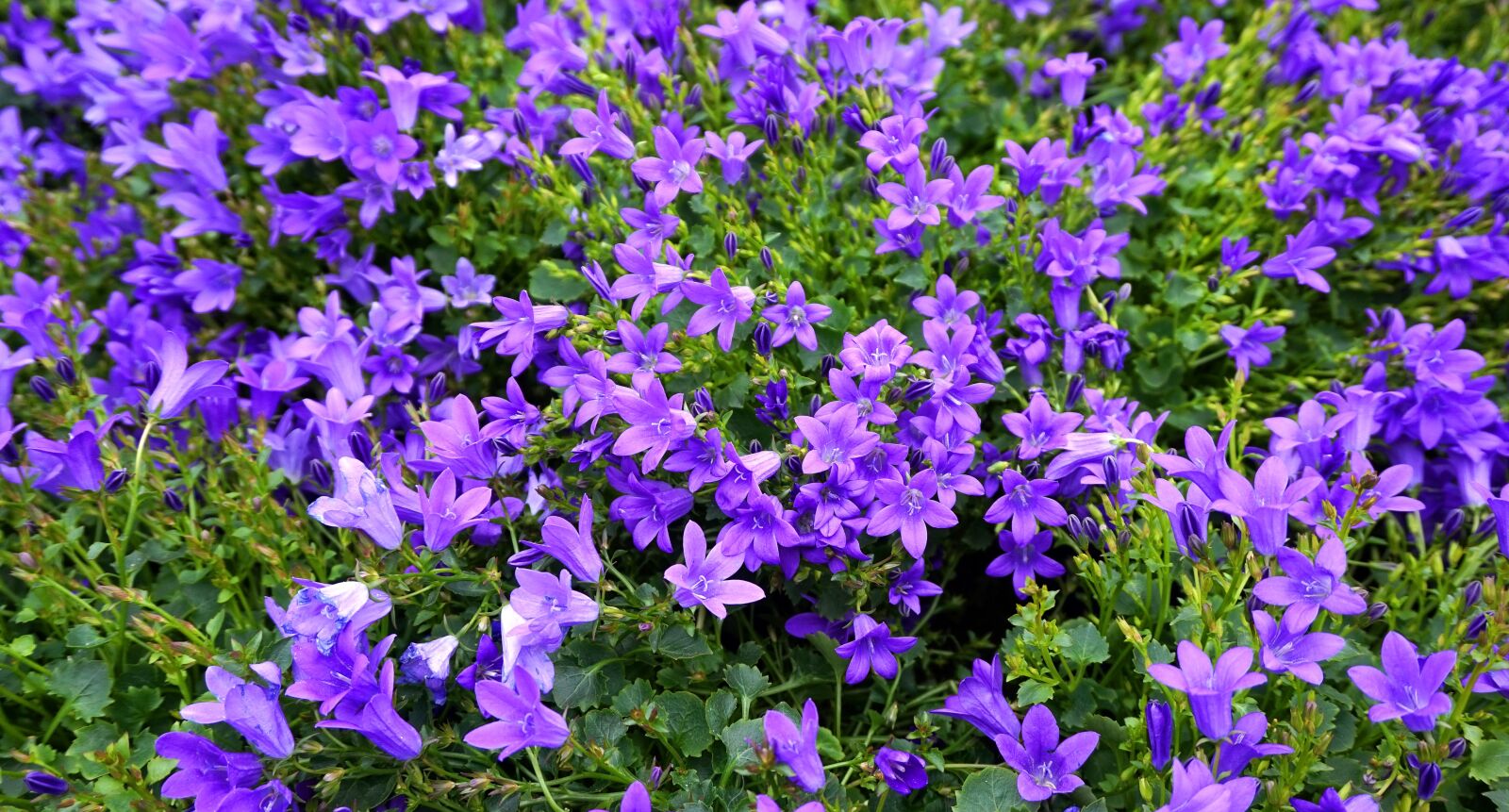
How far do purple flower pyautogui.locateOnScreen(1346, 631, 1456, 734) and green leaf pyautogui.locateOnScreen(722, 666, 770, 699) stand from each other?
0.99m

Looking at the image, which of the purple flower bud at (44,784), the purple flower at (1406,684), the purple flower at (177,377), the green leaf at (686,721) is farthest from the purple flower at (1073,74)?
the purple flower bud at (44,784)

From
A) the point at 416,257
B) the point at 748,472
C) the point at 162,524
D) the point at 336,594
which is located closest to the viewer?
the point at 336,594

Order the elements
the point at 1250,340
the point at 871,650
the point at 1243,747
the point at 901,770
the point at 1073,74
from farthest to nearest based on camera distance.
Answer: the point at 1073,74, the point at 1250,340, the point at 871,650, the point at 901,770, the point at 1243,747

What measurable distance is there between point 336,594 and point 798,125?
1435 mm

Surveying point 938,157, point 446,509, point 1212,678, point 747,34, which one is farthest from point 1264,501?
point 747,34

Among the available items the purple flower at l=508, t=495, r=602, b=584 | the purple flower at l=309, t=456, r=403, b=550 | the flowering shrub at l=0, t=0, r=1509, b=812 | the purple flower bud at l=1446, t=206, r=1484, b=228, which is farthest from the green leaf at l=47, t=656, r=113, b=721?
the purple flower bud at l=1446, t=206, r=1484, b=228

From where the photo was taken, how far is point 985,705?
1890mm

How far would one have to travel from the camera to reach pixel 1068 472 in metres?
2.04

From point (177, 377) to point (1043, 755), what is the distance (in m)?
1.93

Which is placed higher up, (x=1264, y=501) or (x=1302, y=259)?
(x=1302, y=259)

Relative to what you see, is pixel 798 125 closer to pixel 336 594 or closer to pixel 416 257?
pixel 416 257

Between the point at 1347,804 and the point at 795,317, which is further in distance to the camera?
the point at 795,317

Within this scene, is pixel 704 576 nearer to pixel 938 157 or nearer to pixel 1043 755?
pixel 1043 755

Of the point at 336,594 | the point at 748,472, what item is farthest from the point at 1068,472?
the point at 336,594
